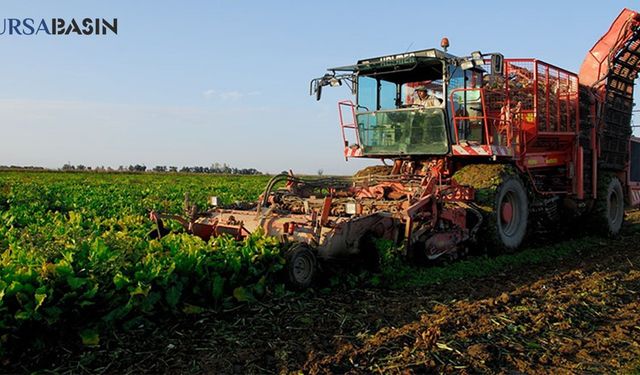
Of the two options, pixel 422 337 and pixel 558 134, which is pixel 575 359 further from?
pixel 558 134

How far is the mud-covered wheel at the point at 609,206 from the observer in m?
11.1

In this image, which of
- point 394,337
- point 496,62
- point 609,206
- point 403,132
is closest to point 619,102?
point 609,206

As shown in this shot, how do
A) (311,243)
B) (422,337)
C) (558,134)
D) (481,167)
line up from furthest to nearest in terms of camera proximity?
(558,134) < (481,167) < (311,243) < (422,337)

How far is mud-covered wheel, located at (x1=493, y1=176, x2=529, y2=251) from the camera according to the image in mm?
8466

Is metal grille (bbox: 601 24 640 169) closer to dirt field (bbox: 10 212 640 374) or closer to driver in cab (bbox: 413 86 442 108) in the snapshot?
driver in cab (bbox: 413 86 442 108)

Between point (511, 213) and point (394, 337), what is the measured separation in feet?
17.1

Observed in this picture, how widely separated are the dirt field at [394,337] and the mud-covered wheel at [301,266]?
0.63 feet

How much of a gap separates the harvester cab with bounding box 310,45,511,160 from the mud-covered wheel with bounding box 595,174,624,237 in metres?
3.35

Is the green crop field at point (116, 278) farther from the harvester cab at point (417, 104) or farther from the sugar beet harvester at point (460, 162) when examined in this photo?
the harvester cab at point (417, 104)

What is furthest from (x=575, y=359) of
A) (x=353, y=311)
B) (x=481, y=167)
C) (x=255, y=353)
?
(x=481, y=167)

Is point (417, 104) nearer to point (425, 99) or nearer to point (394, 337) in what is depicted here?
point (425, 99)

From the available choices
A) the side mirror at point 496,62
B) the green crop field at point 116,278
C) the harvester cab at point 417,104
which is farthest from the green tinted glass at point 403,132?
the green crop field at point 116,278

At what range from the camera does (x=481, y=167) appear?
8.73 m

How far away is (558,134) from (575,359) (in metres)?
6.62
